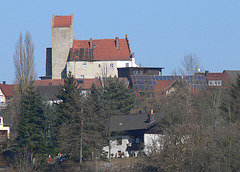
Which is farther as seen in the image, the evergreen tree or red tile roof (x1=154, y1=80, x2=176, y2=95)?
red tile roof (x1=154, y1=80, x2=176, y2=95)

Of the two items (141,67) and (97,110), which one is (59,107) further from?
(141,67)

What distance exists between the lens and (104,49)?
313ft

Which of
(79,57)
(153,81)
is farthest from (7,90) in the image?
(153,81)

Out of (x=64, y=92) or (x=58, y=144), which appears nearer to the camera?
(x=58, y=144)

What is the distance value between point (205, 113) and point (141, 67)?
137ft

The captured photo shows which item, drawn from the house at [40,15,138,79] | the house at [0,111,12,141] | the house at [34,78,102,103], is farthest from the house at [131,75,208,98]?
the house at [0,111,12,141]

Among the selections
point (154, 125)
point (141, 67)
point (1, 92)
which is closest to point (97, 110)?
point (154, 125)

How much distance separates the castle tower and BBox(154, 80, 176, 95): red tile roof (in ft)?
66.2

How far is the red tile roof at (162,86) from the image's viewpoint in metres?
72.1

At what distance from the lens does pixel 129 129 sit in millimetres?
→ 51531

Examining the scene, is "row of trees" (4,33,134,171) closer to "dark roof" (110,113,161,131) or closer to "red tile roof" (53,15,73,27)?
"dark roof" (110,113,161,131)

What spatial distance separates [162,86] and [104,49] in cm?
2135

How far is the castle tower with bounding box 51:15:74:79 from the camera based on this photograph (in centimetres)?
9300

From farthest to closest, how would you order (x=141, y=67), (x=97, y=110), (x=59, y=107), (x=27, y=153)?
(x=141, y=67), (x=97, y=110), (x=59, y=107), (x=27, y=153)
